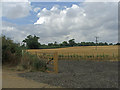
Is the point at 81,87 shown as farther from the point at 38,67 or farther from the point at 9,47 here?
the point at 9,47

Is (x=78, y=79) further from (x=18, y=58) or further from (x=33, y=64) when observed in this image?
(x=18, y=58)

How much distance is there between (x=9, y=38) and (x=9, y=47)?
202 cm

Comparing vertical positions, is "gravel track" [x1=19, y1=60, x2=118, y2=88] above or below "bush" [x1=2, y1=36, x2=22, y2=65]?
below

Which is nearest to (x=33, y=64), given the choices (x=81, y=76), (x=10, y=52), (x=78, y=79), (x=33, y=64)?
(x=33, y=64)

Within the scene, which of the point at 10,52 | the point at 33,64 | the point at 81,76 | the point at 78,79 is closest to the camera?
the point at 78,79

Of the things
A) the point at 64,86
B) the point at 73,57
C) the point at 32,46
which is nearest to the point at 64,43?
the point at 32,46

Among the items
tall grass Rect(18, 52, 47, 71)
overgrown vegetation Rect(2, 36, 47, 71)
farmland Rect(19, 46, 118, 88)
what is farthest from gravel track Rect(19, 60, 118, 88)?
overgrown vegetation Rect(2, 36, 47, 71)

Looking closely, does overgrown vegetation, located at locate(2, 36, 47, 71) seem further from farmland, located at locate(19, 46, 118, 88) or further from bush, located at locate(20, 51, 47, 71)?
farmland, located at locate(19, 46, 118, 88)

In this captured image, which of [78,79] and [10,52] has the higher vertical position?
[10,52]

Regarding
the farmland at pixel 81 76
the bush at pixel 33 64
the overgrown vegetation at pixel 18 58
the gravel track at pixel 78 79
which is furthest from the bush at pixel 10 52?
the gravel track at pixel 78 79

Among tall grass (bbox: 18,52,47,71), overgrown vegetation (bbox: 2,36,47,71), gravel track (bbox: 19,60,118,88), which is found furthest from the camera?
overgrown vegetation (bbox: 2,36,47,71)

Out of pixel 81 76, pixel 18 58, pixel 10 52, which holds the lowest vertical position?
pixel 81 76

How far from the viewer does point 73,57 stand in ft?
90.2

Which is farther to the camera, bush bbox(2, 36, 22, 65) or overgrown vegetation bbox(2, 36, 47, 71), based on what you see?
bush bbox(2, 36, 22, 65)
